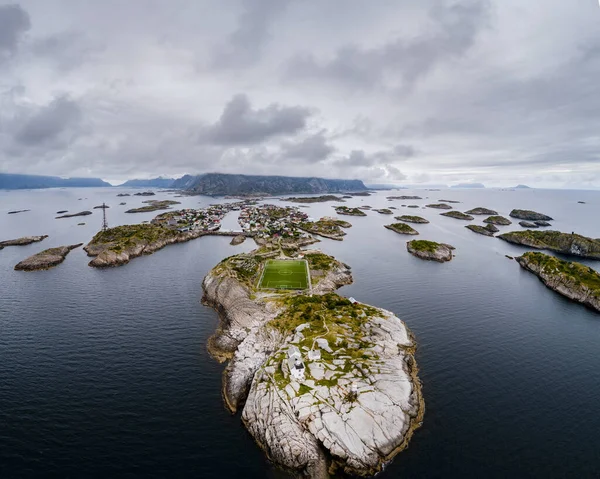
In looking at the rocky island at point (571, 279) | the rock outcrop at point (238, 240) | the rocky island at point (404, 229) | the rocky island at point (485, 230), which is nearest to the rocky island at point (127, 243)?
the rock outcrop at point (238, 240)

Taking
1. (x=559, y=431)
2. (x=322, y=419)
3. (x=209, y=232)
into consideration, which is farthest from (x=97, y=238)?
(x=559, y=431)

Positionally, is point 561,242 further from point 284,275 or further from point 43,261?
point 43,261

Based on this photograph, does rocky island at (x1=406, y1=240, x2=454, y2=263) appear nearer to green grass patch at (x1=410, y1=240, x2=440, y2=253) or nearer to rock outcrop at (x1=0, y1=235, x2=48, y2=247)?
green grass patch at (x1=410, y1=240, x2=440, y2=253)

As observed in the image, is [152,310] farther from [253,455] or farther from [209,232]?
[209,232]

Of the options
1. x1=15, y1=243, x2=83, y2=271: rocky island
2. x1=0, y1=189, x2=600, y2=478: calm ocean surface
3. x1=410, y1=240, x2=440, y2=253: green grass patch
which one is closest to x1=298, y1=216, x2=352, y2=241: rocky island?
x1=410, y1=240, x2=440, y2=253: green grass patch

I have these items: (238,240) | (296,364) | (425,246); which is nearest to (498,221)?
(425,246)

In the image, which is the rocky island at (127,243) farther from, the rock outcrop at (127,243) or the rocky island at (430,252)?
the rocky island at (430,252)
